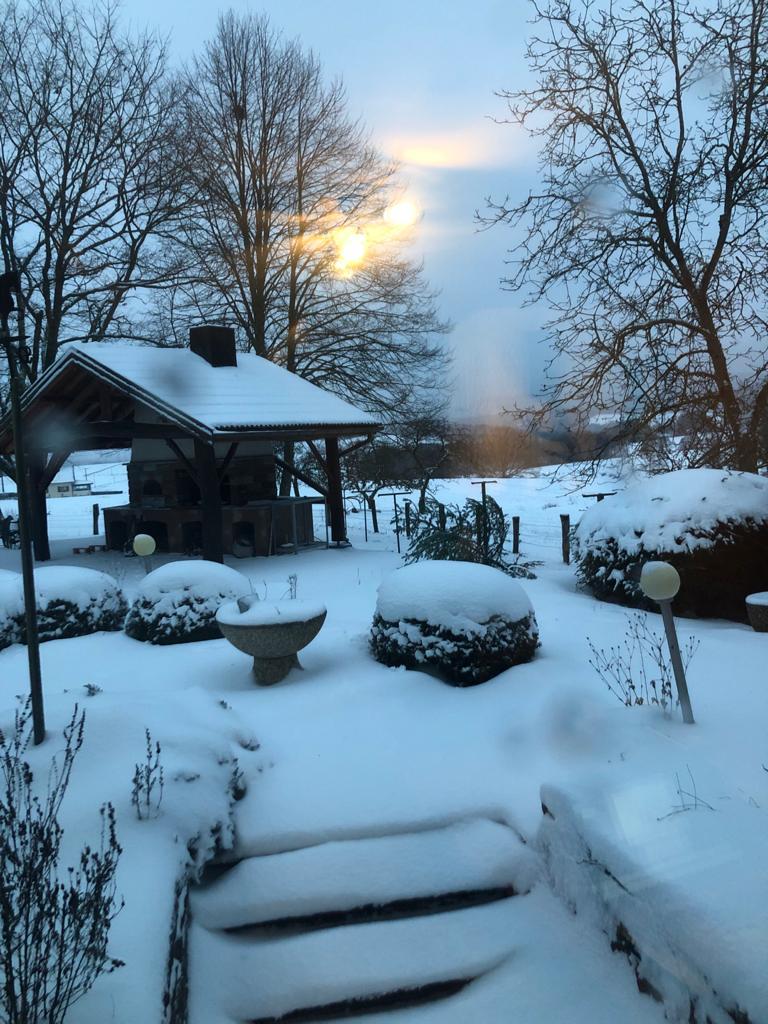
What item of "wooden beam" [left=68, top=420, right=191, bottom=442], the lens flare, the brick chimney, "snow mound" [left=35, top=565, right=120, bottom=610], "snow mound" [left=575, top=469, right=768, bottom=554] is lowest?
"snow mound" [left=35, top=565, right=120, bottom=610]

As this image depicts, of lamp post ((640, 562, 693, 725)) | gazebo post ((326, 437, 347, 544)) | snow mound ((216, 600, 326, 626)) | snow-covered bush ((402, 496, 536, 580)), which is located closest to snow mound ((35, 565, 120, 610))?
snow mound ((216, 600, 326, 626))

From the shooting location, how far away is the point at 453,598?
5.88 metres

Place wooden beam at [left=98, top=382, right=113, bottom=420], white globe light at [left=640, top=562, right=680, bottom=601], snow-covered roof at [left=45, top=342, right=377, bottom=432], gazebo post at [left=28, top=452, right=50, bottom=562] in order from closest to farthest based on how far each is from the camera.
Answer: white globe light at [left=640, top=562, right=680, bottom=601] → snow-covered roof at [left=45, top=342, right=377, bottom=432] → wooden beam at [left=98, top=382, right=113, bottom=420] → gazebo post at [left=28, top=452, right=50, bottom=562]

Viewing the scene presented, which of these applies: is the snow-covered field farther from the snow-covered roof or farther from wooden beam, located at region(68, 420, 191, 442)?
wooden beam, located at region(68, 420, 191, 442)

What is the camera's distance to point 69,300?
1922cm

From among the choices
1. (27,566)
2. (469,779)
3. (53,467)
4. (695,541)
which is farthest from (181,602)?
(53,467)

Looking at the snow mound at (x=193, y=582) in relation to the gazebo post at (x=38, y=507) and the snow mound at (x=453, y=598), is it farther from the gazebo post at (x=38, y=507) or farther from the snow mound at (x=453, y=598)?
the gazebo post at (x=38, y=507)

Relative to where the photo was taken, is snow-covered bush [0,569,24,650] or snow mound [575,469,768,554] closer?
snow-covered bush [0,569,24,650]

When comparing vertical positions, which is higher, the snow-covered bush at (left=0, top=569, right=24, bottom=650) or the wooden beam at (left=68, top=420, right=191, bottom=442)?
the wooden beam at (left=68, top=420, right=191, bottom=442)

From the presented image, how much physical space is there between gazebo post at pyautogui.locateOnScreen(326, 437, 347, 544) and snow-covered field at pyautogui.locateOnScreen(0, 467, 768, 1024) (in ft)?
24.1

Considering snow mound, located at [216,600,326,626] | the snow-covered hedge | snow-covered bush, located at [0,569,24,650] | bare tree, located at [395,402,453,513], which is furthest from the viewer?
bare tree, located at [395,402,453,513]

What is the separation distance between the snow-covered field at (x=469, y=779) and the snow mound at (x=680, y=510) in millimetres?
1593

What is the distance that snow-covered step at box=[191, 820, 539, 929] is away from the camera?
10.9ft

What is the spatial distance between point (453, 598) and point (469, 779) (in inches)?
71.8
